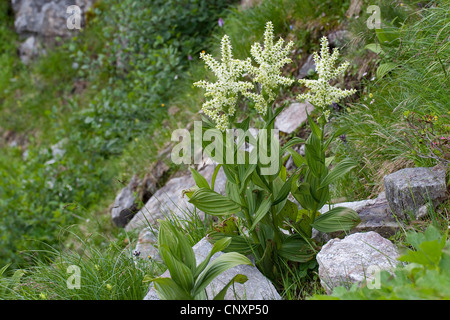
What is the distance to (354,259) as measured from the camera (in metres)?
2.09

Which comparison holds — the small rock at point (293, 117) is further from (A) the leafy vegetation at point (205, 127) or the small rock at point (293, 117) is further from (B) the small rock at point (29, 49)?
(B) the small rock at point (29, 49)

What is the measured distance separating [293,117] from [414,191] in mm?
2000

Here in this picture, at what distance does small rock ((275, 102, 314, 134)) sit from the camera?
415 centimetres

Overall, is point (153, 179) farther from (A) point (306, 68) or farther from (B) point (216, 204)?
(B) point (216, 204)

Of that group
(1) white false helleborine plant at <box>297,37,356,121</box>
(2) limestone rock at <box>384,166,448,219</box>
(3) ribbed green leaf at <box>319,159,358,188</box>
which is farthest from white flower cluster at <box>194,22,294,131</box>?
(2) limestone rock at <box>384,166,448,219</box>

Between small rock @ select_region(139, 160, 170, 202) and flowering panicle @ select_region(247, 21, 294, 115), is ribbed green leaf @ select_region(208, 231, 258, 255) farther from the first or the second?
small rock @ select_region(139, 160, 170, 202)

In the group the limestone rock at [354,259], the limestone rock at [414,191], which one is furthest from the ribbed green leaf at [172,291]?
the limestone rock at [414,191]

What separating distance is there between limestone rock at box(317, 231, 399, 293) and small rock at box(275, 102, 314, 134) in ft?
6.78

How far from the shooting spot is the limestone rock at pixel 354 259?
2012 millimetres

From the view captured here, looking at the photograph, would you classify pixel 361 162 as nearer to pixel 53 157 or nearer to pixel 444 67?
pixel 444 67

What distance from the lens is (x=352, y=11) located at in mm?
4344

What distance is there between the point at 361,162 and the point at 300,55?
1964 millimetres

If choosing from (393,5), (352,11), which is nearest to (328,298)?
(393,5)

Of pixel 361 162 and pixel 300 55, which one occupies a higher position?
pixel 300 55
